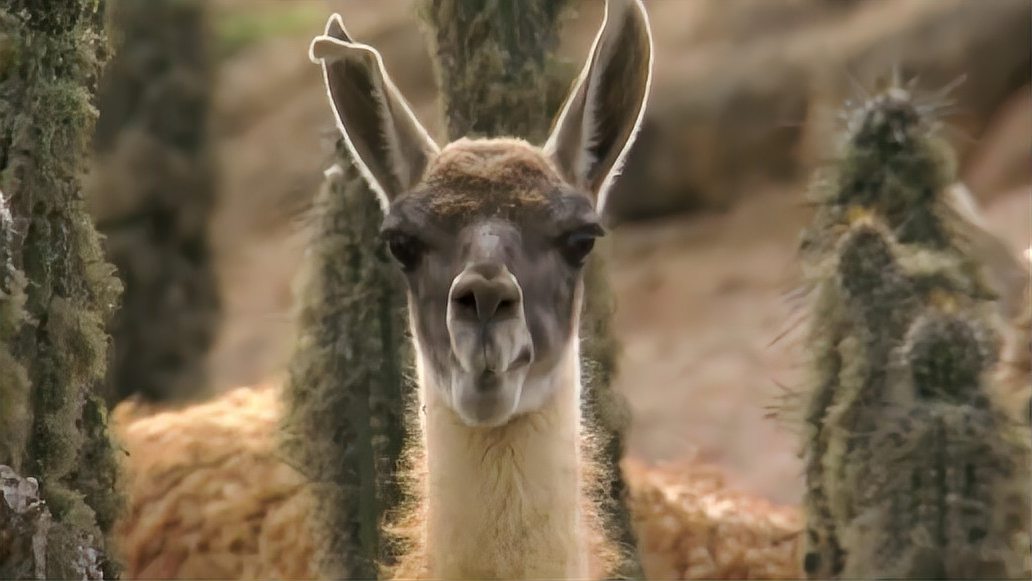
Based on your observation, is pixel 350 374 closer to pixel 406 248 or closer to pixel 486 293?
pixel 406 248

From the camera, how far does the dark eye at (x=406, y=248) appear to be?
355cm

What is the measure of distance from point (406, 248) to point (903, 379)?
5.85 feet

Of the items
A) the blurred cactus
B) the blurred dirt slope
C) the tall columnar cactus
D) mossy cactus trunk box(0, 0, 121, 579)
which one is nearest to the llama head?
mossy cactus trunk box(0, 0, 121, 579)

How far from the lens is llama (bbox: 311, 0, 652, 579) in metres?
3.49

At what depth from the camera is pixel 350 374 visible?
468 centimetres

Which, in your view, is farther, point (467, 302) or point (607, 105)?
point (607, 105)

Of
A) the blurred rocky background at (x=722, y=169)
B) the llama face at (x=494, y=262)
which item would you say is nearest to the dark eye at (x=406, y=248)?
the llama face at (x=494, y=262)

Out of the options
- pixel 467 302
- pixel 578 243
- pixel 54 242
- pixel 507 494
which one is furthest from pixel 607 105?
pixel 54 242

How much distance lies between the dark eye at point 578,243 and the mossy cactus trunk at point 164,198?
6120 mm

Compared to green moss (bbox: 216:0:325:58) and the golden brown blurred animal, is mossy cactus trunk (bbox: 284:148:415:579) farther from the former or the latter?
green moss (bbox: 216:0:325:58)

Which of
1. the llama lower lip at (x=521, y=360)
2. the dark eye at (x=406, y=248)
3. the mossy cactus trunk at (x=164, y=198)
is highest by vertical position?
the mossy cactus trunk at (x=164, y=198)

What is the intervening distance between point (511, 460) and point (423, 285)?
1.43ft

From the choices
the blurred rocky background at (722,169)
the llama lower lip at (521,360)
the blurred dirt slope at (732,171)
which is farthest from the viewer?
the blurred dirt slope at (732,171)

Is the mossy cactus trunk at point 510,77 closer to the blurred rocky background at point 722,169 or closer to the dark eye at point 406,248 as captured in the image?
the dark eye at point 406,248
